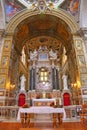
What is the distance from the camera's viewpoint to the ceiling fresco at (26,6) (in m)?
13.1

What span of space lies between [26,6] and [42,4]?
5.09 feet

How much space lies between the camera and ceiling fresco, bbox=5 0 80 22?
1308cm

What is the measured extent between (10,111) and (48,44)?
645 inches

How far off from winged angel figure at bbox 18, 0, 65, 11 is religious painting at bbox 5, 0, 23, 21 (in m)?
0.64

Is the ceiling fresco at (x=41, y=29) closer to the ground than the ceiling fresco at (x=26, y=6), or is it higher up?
closer to the ground

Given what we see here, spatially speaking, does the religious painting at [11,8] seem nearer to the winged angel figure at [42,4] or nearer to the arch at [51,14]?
the arch at [51,14]

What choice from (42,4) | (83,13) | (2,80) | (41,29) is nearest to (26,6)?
(42,4)

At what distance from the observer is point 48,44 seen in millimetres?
24484

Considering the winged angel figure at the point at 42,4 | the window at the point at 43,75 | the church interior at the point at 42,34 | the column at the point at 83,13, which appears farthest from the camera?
the window at the point at 43,75

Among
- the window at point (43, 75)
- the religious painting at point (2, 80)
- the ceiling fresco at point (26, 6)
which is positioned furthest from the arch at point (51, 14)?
the window at point (43, 75)

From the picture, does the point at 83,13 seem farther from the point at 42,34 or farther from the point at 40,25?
the point at 42,34

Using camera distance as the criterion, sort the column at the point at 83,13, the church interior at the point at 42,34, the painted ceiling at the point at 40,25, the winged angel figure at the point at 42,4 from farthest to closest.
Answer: the painted ceiling at the point at 40,25, the winged angel figure at the point at 42,4, the column at the point at 83,13, the church interior at the point at 42,34

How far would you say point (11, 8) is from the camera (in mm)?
13266

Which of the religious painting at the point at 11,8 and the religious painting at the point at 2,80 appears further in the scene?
the religious painting at the point at 11,8
